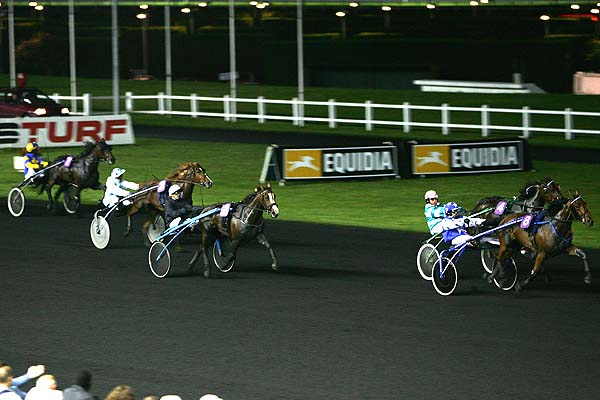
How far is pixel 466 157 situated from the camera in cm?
2900

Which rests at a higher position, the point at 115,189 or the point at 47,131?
the point at 47,131

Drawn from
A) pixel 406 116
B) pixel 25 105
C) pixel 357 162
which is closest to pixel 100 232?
pixel 357 162

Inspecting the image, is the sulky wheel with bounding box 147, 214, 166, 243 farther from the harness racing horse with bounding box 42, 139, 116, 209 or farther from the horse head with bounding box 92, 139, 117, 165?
the horse head with bounding box 92, 139, 117, 165

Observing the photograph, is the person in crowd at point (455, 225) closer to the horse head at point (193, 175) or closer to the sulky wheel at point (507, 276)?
the sulky wheel at point (507, 276)

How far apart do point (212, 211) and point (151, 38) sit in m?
51.5

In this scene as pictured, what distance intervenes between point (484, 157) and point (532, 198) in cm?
1223

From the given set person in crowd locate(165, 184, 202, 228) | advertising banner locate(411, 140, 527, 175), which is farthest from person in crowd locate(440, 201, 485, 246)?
advertising banner locate(411, 140, 527, 175)

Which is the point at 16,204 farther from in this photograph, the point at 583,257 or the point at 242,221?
the point at 583,257

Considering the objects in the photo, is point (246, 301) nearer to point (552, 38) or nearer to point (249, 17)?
point (552, 38)

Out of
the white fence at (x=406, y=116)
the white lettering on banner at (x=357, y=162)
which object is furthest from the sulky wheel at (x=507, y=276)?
the white fence at (x=406, y=116)

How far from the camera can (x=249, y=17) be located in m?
66.1

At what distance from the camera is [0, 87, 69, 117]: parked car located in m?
39.1

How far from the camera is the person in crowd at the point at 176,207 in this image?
17.7m

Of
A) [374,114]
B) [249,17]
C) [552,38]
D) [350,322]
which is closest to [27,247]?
[350,322]
